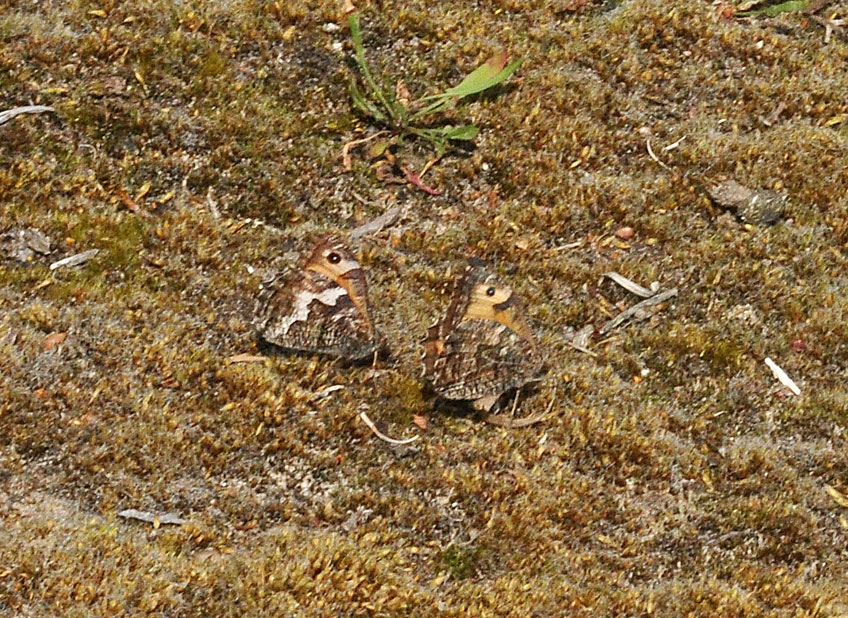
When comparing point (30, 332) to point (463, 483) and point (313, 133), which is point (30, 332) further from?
point (463, 483)

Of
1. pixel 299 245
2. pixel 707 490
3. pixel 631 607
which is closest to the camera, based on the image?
pixel 631 607

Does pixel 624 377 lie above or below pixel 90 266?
below

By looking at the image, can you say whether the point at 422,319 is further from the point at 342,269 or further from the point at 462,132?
the point at 462,132

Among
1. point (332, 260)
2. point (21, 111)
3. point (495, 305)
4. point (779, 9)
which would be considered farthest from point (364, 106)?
point (779, 9)

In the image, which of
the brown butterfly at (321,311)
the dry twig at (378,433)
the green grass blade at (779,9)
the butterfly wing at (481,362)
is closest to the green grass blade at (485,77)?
the brown butterfly at (321,311)

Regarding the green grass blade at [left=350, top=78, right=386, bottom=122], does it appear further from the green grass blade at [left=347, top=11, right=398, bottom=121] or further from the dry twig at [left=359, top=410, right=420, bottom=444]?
the dry twig at [left=359, top=410, right=420, bottom=444]

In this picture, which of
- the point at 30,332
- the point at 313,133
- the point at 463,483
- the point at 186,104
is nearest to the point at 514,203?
the point at 313,133
